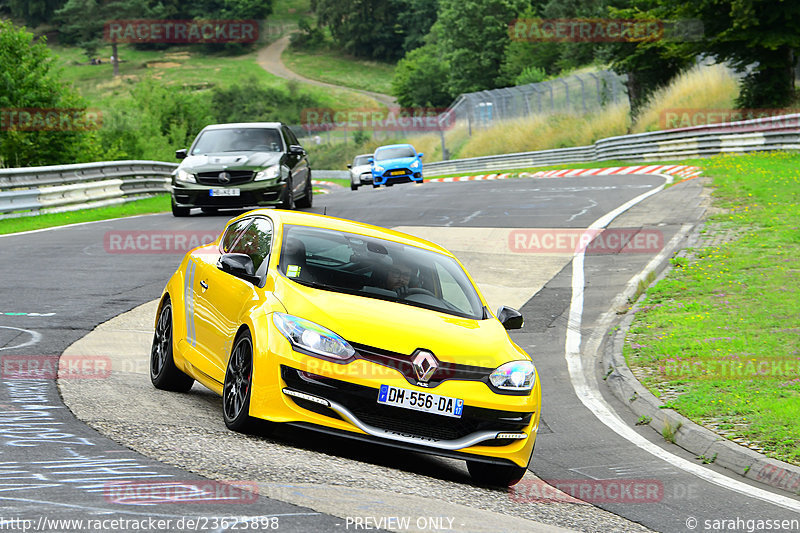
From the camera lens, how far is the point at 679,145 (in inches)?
1471

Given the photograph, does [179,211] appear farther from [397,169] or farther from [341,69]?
[341,69]

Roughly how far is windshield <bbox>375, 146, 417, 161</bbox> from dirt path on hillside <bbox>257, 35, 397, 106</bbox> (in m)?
85.2

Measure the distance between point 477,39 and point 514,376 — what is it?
100602mm

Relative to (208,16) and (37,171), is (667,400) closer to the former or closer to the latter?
(37,171)

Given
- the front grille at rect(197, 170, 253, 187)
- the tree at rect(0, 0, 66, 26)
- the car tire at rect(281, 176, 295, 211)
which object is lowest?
the car tire at rect(281, 176, 295, 211)

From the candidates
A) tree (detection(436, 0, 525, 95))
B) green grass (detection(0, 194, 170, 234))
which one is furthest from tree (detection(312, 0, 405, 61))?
green grass (detection(0, 194, 170, 234))

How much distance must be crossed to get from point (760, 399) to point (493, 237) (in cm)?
1074

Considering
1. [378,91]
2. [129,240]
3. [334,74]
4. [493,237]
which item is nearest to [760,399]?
[493,237]

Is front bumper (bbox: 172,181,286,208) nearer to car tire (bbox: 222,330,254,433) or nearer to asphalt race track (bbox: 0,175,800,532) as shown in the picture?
asphalt race track (bbox: 0,175,800,532)

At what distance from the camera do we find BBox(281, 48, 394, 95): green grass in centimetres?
14575

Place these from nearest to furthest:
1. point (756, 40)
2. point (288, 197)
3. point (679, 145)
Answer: point (288, 197) → point (756, 40) → point (679, 145)

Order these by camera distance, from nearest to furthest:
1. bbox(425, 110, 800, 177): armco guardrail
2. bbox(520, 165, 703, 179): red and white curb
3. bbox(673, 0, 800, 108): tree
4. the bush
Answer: bbox(520, 165, 703, 179): red and white curb < bbox(425, 110, 800, 177): armco guardrail < bbox(673, 0, 800, 108): tree < the bush

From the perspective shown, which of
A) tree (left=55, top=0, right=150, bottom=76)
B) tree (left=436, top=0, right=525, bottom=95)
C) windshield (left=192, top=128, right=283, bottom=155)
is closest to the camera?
windshield (left=192, top=128, right=283, bottom=155)

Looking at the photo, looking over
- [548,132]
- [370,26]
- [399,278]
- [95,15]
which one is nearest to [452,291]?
[399,278]
